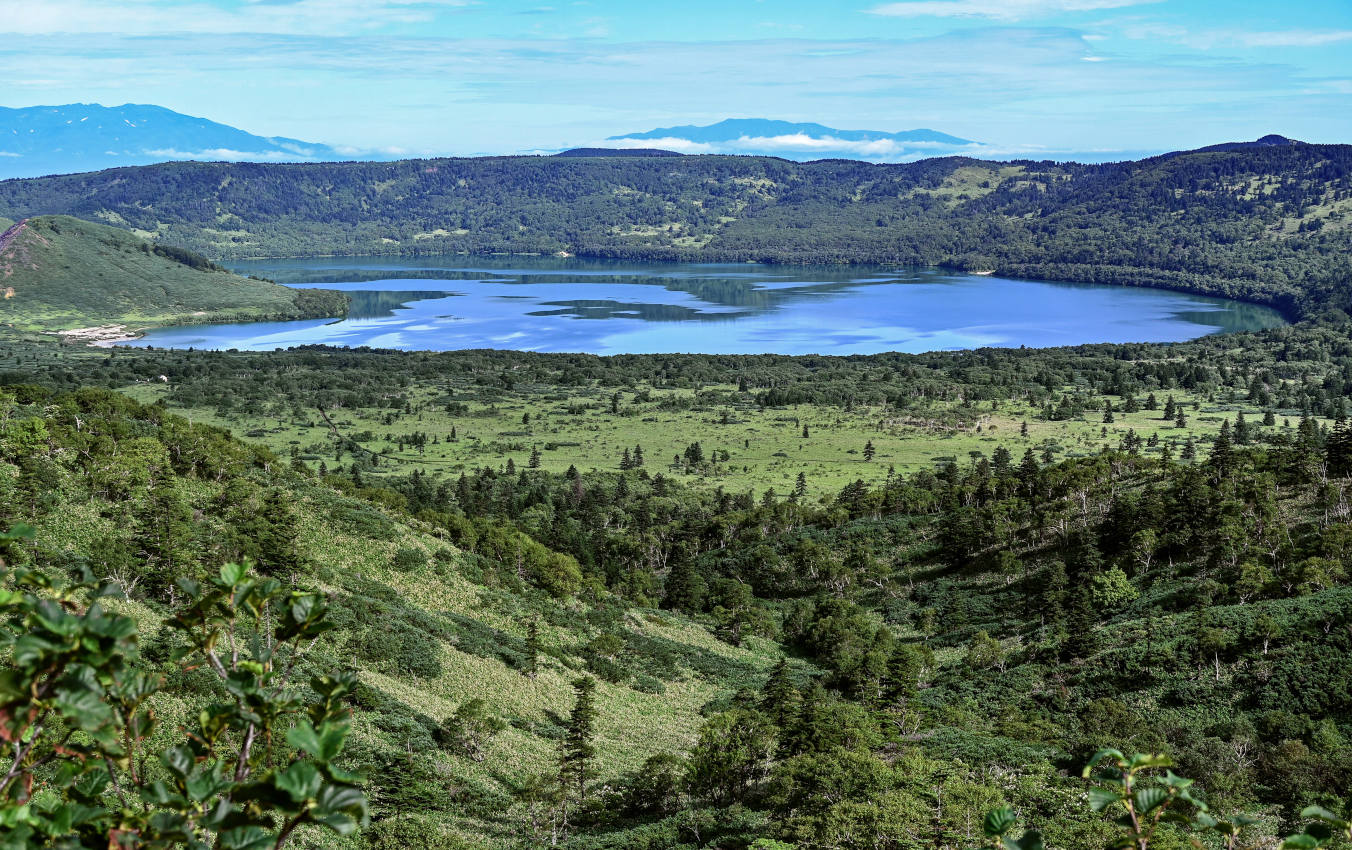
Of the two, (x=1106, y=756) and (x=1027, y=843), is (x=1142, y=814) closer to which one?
(x=1106, y=756)

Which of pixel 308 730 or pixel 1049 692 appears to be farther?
pixel 1049 692

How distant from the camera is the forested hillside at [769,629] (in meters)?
32.5

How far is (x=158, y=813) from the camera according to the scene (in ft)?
19.0

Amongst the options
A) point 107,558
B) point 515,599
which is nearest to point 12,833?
point 107,558

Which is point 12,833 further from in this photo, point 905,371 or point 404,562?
Result: point 905,371

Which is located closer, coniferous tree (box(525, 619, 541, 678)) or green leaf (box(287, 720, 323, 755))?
green leaf (box(287, 720, 323, 755))

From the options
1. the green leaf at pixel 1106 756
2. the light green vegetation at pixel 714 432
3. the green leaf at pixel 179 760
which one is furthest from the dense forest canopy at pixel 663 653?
the light green vegetation at pixel 714 432

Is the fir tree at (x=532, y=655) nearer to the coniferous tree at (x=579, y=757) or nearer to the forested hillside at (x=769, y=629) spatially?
the forested hillside at (x=769, y=629)

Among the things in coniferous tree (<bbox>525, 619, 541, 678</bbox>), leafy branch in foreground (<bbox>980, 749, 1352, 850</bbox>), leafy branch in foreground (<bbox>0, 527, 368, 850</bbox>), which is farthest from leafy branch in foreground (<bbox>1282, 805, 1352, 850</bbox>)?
coniferous tree (<bbox>525, 619, 541, 678</bbox>)

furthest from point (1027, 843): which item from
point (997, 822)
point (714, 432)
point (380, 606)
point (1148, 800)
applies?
point (714, 432)

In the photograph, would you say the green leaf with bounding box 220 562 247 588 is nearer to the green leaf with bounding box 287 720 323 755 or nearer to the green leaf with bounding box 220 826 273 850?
the green leaf with bounding box 287 720 323 755

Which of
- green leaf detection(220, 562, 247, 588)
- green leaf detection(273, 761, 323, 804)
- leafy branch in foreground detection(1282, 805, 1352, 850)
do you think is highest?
green leaf detection(220, 562, 247, 588)

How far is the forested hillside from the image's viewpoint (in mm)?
32500

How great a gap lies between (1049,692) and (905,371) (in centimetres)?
14355
